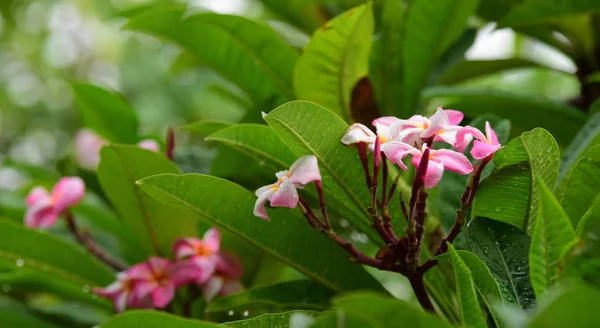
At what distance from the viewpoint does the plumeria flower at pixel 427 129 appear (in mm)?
645

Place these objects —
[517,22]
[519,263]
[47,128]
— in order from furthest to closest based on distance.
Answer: [47,128] → [517,22] → [519,263]

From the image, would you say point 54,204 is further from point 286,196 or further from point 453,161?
point 453,161

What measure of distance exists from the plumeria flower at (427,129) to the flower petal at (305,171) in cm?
9

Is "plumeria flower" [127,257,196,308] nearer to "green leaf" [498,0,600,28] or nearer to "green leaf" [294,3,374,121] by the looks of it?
"green leaf" [294,3,374,121]

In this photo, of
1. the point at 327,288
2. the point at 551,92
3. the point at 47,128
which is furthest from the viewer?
the point at 47,128

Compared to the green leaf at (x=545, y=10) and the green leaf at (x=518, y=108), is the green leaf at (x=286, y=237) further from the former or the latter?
the green leaf at (x=545, y=10)

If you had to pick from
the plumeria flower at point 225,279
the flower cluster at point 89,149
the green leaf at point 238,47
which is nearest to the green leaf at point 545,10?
the green leaf at point 238,47

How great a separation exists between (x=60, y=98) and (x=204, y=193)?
399cm

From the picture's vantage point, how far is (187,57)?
140 cm

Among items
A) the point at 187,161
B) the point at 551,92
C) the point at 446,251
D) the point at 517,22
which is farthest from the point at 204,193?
the point at 551,92

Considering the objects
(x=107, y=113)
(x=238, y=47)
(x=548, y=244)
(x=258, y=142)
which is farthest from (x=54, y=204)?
(x=548, y=244)

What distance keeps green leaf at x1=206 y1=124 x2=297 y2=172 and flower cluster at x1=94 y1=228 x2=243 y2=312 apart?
0.21 meters

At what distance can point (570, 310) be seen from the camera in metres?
0.37

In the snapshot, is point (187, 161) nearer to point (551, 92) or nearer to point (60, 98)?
point (551, 92)
